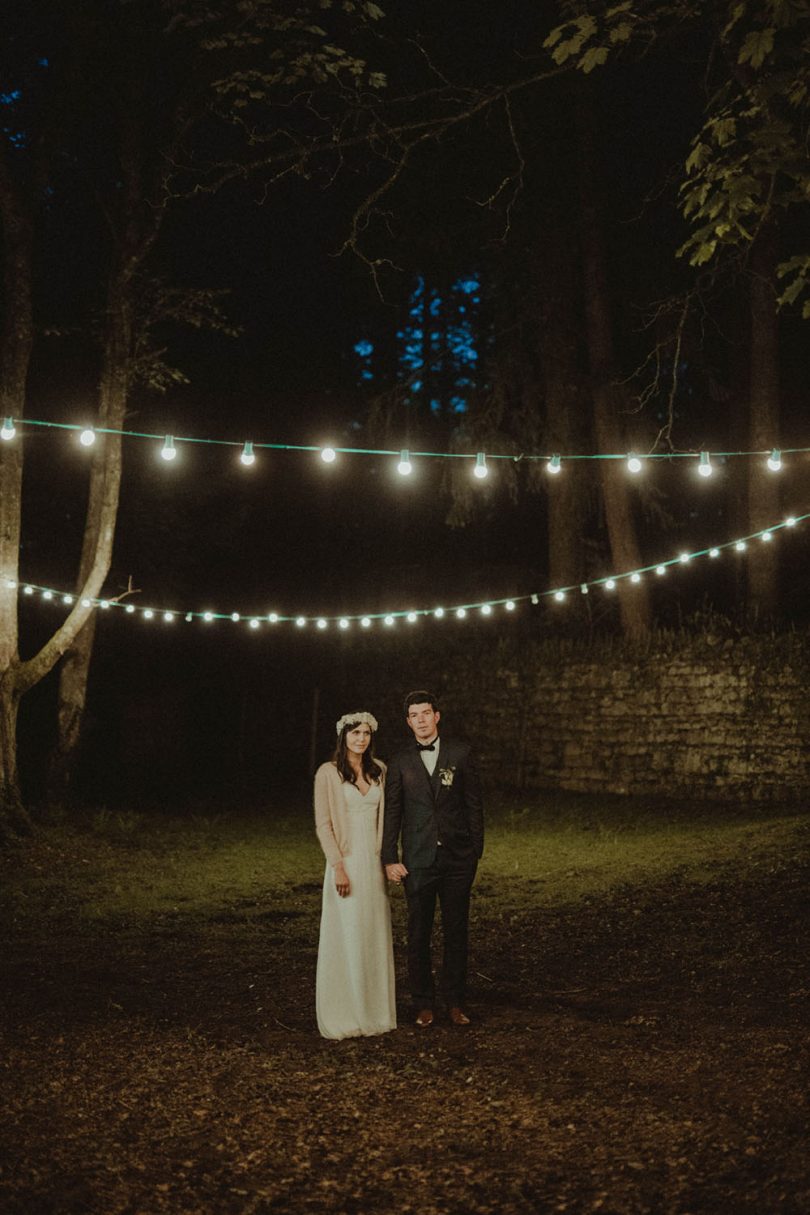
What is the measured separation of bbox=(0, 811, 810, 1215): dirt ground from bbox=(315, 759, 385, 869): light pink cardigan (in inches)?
34.9

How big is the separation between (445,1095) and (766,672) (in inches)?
397

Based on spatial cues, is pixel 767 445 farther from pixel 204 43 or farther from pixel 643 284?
pixel 204 43

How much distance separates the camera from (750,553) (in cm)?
1541

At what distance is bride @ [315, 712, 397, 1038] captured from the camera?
5328 mm

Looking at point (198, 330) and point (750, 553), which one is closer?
point (750, 553)

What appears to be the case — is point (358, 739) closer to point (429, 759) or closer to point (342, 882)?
point (429, 759)

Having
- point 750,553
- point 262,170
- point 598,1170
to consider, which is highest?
point 262,170

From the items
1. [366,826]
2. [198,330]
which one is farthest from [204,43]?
[198,330]

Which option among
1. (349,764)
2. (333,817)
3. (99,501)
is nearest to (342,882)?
(333,817)

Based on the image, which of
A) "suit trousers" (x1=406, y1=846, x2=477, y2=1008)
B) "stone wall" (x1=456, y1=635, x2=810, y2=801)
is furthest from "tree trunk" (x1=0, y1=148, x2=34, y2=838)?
"stone wall" (x1=456, y1=635, x2=810, y2=801)

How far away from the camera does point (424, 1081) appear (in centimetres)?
464

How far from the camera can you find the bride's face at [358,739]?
5547 millimetres

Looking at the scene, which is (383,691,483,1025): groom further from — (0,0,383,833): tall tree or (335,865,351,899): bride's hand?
(0,0,383,833): tall tree

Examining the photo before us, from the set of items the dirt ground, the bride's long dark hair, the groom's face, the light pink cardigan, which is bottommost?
the dirt ground
